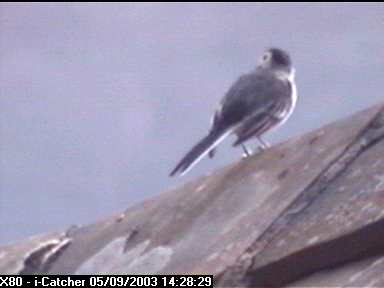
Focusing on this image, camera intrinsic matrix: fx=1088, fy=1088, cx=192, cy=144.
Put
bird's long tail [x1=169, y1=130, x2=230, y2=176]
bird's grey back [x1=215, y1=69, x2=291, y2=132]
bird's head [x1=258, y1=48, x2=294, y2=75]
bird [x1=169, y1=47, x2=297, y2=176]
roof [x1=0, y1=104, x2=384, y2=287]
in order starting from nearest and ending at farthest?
roof [x1=0, y1=104, x2=384, y2=287]
bird's long tail [x1=169, y1=130, x2=230, y2=176]
bird [x1=169, y1=47, x2=297, y2=176]
bird's grey back [x1=215, y1=69, x2=291, y2=132]
bird's head [x1=258, y1=48, x2=294, y2=75]

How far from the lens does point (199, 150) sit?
5.98m

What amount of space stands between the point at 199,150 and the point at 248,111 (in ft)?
1.90

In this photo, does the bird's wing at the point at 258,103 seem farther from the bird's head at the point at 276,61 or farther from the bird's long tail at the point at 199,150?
the bird's head at the point at 276,61

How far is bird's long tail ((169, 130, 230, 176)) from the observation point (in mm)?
5656

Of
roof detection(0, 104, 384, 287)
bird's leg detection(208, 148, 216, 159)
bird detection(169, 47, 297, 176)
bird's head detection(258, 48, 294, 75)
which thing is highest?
bird's head detection(258, 48, 294, 75)

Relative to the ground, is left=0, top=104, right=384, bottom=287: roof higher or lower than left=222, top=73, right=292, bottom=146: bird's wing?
lower

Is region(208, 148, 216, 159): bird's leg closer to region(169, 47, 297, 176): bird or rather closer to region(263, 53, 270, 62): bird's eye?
region(169, 47, 297, 176): bird

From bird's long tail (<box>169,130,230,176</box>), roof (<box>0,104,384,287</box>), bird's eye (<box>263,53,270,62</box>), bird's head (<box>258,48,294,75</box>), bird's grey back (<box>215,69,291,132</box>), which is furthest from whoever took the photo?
bird's eye (<box>263,53,270,62</box>)

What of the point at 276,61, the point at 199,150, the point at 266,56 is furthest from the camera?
the point at 266,56

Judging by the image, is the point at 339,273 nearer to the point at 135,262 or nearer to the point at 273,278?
the point at 273,278

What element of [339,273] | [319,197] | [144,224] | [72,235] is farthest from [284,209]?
[72,235]

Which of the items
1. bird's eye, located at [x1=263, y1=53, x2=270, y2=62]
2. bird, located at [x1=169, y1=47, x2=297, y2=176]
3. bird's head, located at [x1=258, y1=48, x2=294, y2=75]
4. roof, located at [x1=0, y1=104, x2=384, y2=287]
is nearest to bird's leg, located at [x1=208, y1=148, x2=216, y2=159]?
bird, located at [x1=169, y1=47, x2=297, y2=176]

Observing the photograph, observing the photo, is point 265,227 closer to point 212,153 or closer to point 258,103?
point 212,153

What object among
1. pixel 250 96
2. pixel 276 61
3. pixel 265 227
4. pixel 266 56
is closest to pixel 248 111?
pixel 250 96
